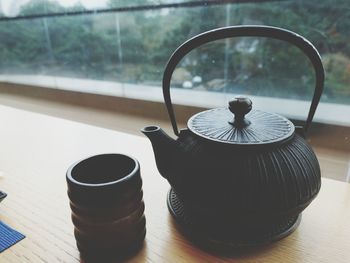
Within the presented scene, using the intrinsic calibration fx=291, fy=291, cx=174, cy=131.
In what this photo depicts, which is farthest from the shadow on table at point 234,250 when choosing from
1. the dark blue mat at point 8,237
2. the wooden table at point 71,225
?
the dark blue mat at point 8,237

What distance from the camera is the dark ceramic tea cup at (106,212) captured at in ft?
1.57

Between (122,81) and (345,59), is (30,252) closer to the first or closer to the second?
(345,59)

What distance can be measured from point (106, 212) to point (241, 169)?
24cm

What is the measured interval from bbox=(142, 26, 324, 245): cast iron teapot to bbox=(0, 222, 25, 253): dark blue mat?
334 millimetres

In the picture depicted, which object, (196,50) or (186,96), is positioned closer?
(196,50)

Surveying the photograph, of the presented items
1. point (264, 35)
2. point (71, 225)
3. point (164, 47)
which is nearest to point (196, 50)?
point (164, 47)

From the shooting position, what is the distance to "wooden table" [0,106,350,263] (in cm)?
56

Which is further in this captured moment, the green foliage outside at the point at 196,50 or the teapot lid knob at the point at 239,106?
the green foliage outside at the point at 196,50

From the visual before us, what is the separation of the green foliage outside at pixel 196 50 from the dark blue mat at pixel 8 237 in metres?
1.70

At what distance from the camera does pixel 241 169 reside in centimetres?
49

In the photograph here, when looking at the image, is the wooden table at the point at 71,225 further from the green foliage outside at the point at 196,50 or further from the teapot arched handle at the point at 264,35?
the green foliage outside at the point at 196,50

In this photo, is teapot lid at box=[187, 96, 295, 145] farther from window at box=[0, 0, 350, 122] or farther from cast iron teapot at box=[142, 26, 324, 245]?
window at box=[0, 0, 350, 122]

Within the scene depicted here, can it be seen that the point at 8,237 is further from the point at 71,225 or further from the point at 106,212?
the point at 106,212

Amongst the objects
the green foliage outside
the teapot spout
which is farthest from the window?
the teapot spout
